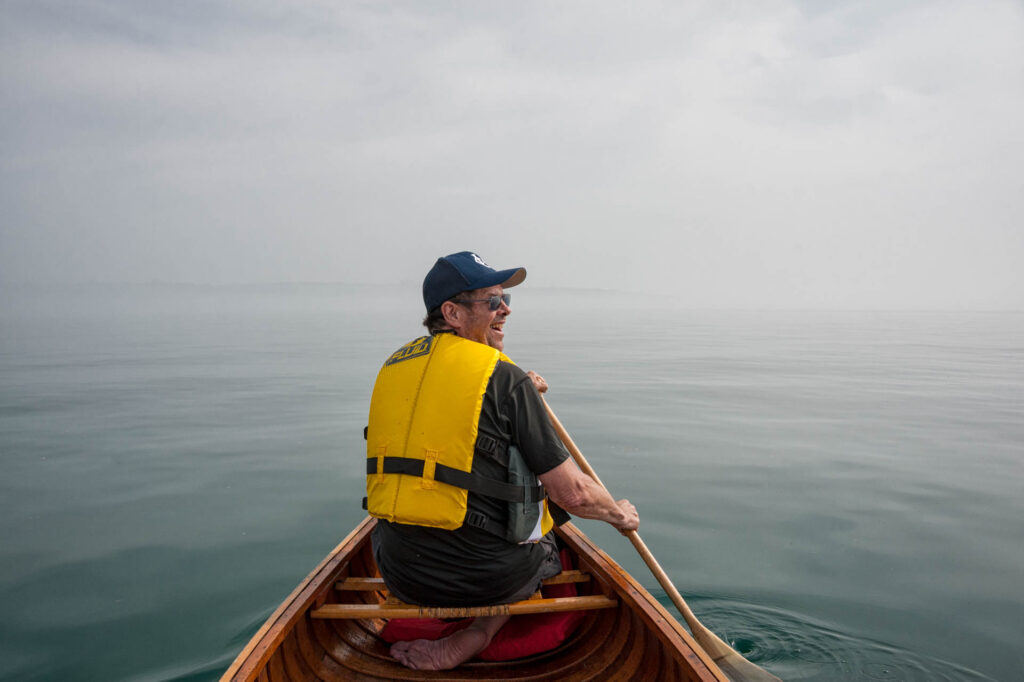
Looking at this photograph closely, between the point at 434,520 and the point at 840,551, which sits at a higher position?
the point at 434,520

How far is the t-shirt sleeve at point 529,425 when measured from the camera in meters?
2.80

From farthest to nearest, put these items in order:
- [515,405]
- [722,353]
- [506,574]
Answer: [722,353]
[506,574]
[515,405]

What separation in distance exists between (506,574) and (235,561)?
3.70 m

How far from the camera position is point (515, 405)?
281cm

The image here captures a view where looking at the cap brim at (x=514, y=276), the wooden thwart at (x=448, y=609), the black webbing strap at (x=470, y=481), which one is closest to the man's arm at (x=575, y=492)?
the black webbing strap at (x=470, y=481)

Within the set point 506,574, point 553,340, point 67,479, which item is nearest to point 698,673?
point 506,574

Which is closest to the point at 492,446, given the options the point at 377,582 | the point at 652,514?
the point at 377,582

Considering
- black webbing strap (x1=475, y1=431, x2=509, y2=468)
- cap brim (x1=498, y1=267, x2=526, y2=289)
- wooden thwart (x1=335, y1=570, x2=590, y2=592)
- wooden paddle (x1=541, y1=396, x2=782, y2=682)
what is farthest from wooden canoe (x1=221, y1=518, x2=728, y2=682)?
cap brim (x1=498, y1=267, x2=526, y2=289)

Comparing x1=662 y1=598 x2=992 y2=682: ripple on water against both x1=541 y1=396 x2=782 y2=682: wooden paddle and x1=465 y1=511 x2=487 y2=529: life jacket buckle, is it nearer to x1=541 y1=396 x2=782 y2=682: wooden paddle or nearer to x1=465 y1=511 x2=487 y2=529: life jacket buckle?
x1=541 y1=396 x2=782 y2=682: wooden paddle

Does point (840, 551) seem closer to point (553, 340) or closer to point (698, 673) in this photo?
point (698, 673)

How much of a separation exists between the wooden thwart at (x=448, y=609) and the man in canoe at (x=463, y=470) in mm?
44

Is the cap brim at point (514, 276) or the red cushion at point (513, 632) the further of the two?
the red cushion at point (513, 632)

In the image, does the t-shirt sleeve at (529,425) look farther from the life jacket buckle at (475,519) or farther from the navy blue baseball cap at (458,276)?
the navy blue baseball cap at (458,276)

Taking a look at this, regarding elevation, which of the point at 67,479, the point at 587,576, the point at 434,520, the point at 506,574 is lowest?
the point at 67,479
